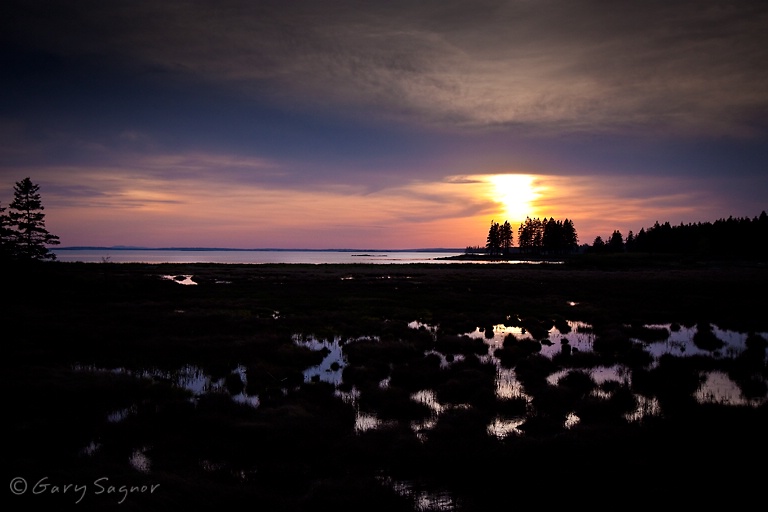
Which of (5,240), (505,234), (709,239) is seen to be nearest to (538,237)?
(505,234)

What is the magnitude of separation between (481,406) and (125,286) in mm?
44095

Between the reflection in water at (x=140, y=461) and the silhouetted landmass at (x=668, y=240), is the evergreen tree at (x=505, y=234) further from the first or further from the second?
the reflection in water at (x=140, y=461)

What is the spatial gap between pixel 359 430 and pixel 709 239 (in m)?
146

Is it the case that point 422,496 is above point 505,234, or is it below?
below

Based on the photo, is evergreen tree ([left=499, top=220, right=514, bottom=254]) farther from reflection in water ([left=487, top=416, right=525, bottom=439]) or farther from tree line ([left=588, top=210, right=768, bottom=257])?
reflection in water ([left=487, top=416, right=525, bottom=439])

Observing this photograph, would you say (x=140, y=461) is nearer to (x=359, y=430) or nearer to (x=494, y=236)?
(x=359, y=430)

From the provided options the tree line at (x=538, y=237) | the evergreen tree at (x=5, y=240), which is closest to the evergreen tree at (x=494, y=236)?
the tree line at (x=538, y=237)

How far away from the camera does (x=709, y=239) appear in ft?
394

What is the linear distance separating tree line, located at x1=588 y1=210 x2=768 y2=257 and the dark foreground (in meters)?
113

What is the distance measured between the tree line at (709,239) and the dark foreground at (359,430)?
371ft

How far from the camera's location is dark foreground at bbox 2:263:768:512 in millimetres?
7133

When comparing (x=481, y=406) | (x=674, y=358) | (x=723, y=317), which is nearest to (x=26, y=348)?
(x=481, y=406)

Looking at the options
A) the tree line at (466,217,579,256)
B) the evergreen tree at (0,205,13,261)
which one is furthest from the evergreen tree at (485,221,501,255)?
the evergreen tree at (0,205,13,261)

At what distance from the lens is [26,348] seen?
1750 centimetres
